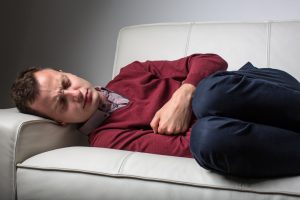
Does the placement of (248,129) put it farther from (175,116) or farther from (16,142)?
(16,142)

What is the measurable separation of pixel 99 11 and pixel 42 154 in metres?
1.03

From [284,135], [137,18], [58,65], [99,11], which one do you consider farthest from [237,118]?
[58,65]

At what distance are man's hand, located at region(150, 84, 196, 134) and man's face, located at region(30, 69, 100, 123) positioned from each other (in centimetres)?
22

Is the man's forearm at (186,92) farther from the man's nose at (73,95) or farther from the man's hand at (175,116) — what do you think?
the man's nose at (73,95)

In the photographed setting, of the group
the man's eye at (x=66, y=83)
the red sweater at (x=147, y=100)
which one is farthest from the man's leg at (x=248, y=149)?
the man's eye at (x=66, y=83)

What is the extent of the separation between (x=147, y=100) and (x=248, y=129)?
1.64 ft

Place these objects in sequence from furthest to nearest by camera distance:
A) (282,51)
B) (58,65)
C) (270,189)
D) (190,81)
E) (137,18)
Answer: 1. (58,65)
2. (137,18)
3. (282,51)
4. (190,81)
5. (270,189)

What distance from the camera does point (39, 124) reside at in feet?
3.28

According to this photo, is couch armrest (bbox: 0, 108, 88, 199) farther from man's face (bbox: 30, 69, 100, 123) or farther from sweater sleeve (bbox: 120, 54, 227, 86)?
sweater sleeve (bbox: 120, 54, 227, 86)

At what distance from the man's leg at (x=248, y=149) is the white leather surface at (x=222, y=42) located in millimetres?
582

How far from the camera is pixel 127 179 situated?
2.62ft

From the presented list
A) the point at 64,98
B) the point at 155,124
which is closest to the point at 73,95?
the point at 64,98

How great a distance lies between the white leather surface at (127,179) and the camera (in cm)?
72

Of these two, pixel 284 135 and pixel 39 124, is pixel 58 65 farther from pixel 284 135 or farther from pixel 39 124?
pixel 284 135
